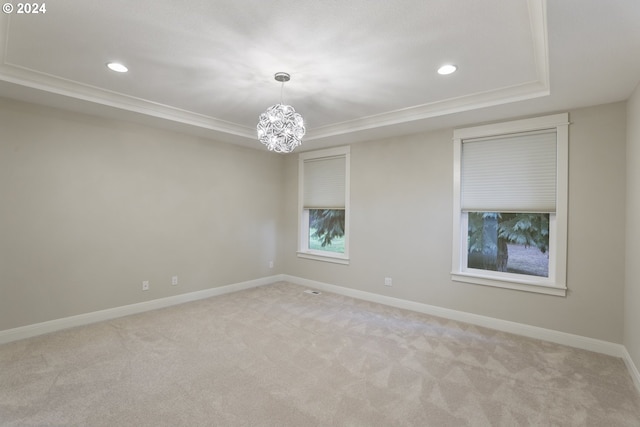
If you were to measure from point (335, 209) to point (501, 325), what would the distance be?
9.40 feet

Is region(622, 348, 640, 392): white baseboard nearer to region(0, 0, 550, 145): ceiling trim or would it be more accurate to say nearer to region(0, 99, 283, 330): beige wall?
region(0, 0, 550, 145): ceiling trim

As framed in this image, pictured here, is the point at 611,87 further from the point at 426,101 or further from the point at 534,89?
the point at 426,101

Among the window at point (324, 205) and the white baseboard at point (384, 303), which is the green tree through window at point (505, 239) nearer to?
the white baseboard at point (384, 303)

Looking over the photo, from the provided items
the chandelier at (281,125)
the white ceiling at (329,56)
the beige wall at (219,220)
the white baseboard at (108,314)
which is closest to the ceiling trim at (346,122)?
the white ceiling at (329,56)

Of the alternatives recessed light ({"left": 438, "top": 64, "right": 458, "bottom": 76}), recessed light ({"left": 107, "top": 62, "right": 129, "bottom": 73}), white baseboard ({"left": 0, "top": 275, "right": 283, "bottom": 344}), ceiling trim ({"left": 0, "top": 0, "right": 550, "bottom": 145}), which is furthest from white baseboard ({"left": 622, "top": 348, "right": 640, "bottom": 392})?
recessed light ({"left": 107, "top": 62, "right": 129, "bottom": 73})

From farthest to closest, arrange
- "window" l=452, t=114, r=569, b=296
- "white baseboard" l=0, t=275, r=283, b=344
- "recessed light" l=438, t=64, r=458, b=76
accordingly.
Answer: "window" l=452, t=114, r=569, b=296 < "white baseboard" l=0, t=275, r=283, b=344 < "recessed light" l=438, t=64, r=458, b=76

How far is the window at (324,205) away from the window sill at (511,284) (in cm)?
176

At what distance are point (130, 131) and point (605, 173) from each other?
17.8 ft

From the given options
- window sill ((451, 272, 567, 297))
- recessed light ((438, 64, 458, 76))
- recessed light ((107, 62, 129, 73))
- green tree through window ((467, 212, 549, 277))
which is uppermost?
recessed light ((438, 64, 458, 76))

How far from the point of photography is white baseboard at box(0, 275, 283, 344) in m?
3.18

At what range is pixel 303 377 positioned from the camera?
2.52 metres

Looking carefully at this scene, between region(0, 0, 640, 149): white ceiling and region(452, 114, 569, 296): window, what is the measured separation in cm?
27

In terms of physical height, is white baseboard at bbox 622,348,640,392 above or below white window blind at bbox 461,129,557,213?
below

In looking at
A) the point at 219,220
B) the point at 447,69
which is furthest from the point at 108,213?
the point at 447,69
